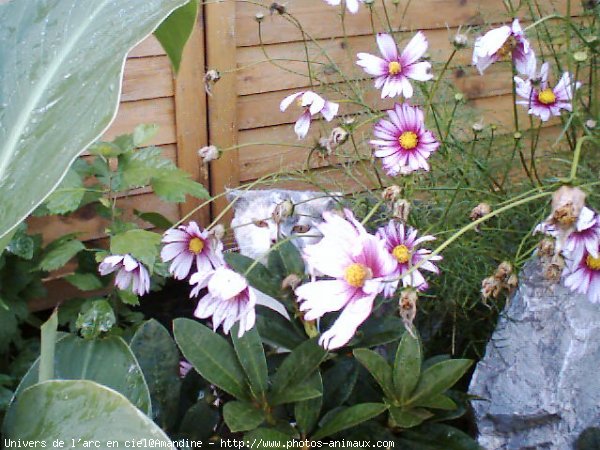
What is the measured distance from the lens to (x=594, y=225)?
928mm

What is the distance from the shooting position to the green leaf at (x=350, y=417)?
0.98 metres

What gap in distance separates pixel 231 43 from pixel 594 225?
1.46 meters

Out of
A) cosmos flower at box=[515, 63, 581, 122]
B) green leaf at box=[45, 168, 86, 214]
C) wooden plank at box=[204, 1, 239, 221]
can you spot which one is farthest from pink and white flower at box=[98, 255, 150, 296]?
wooden plank at box=[204, 1, 239, 221]

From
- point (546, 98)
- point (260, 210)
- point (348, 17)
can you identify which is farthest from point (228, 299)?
point (348, 17)

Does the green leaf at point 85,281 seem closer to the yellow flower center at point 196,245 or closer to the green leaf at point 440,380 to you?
the yellow flower center at point 196,245

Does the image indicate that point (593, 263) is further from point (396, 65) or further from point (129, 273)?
point (129, 273)

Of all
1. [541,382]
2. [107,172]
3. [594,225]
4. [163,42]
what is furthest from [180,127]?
[594,225]

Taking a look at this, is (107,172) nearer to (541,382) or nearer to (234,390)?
(234,390)

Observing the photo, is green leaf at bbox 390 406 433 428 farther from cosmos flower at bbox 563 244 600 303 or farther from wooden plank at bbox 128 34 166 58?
wooden plank at bbox 128 34 166 58

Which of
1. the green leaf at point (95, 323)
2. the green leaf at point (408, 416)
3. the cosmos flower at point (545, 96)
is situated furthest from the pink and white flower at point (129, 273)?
the cosmos flower at point (545, 96)

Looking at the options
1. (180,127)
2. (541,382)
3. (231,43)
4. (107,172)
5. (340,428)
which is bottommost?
(340,428)

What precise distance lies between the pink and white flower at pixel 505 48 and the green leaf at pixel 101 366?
581 millimetres

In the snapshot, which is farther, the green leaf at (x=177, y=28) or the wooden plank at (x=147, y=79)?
the wooden plank at (x=147, y=79)

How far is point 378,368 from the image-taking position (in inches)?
40.9
